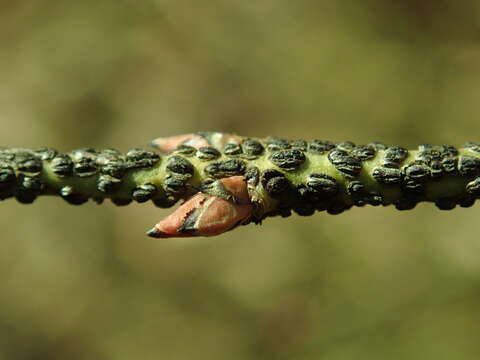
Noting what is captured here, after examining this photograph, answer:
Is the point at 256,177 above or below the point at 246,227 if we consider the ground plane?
below

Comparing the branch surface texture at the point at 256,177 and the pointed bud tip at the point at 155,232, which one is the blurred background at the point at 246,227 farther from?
the pointed bud tip at the point at 155,232

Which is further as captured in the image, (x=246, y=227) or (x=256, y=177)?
(x=246, y=227)

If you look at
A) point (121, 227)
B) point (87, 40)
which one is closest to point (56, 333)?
point (121, 227)

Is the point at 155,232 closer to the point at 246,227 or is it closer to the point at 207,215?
the point at 207,215

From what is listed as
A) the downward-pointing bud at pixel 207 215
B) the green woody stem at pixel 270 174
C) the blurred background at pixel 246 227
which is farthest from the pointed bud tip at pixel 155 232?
the blurred background at pixel 246 227

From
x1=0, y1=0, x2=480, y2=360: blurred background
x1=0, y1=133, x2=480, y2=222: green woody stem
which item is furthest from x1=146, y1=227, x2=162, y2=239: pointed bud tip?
x1=0, y1=0, x2=480, y2=360: blurred background

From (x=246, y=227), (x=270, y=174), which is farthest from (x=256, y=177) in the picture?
(x=246, y=227)
